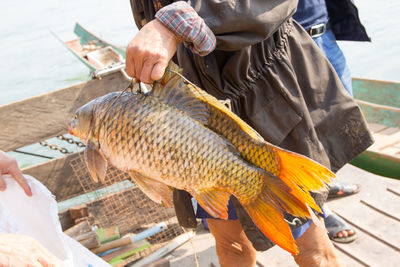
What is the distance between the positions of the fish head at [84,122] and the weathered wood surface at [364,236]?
163 cm

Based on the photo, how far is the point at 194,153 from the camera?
3.90 feet

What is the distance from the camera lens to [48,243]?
5.61ft

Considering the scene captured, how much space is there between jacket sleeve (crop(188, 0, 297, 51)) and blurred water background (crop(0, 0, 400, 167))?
7.37 m

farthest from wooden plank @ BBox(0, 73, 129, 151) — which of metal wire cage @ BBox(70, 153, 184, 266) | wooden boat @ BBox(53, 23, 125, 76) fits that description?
wooden boat @ BBox(53, 23, 125, 76)

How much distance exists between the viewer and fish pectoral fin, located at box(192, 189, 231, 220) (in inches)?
48.6

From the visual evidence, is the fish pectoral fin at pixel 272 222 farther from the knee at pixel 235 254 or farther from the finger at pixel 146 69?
the knee at pixel 235 254

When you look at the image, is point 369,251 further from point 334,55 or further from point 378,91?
point 378,91

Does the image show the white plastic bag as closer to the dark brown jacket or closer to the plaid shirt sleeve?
the dark brown jacket

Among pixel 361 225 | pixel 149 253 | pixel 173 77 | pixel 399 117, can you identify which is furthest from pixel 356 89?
pixel 173 77

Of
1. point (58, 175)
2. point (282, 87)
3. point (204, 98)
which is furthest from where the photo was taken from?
point (58, 175)

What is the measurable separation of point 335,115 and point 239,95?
16.1 inches

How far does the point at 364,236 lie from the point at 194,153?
2152mm

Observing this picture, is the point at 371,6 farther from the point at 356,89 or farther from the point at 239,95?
the point at 239,95

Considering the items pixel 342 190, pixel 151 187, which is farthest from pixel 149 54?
pixel 342 190
